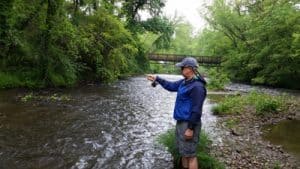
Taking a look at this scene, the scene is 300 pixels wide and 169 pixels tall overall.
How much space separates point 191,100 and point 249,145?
168 inches

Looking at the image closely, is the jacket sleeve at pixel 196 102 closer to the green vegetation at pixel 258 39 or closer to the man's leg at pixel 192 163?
the man's leg at pixel 192 163

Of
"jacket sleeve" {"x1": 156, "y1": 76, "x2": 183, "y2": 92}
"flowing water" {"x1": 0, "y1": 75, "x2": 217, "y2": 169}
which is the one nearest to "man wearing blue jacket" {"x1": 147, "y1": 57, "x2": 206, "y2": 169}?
"jacket sleeve" {"x1": 156, "y1": 76, "x2": 183, "y2": 92}

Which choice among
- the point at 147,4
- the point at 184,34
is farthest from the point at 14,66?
the point at 184,34

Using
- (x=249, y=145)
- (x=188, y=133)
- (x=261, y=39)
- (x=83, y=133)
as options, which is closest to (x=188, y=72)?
(x=188, y=133)

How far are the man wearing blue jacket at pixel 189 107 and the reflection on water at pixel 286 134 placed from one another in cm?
364

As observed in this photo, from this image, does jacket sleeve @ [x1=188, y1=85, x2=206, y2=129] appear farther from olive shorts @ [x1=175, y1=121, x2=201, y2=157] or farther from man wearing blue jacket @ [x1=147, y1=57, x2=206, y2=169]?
olive shorts @ [x1=175, y1=121, x2=201, y2=157]

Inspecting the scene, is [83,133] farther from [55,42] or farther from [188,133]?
[55,42]

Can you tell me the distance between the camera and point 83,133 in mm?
9969

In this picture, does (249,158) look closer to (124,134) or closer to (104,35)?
(124,134)

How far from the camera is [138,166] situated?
23.9ft

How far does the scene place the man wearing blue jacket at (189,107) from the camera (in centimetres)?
555

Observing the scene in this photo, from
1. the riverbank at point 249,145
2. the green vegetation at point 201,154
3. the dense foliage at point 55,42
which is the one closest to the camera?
the green vegetation at point 201,154

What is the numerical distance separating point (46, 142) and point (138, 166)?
2781mm

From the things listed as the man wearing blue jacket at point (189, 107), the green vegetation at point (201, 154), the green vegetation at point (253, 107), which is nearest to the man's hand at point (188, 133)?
the man wearing blue jacket at point (189, 107)
